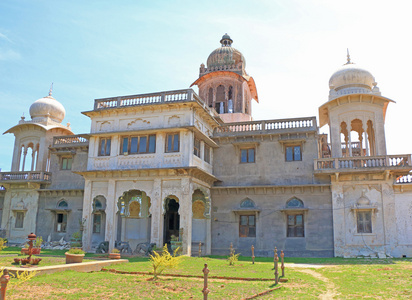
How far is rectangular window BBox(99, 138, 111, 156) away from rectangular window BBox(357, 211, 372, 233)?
53.5ft

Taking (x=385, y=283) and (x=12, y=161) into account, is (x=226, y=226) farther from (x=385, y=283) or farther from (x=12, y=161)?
(x=12, y=161)

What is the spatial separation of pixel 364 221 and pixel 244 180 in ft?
25.8

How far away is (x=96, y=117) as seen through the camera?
82.2ft

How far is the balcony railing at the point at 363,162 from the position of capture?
72.4 ft

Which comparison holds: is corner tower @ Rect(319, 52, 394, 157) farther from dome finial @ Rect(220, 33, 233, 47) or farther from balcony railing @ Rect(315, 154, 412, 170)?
dome finial @ Rect(220, 33, 233, 47)

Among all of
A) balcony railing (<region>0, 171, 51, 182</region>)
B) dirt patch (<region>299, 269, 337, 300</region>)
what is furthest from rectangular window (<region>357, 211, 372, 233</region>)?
balcony railing (<region>0, 171, 51, 182</region>)

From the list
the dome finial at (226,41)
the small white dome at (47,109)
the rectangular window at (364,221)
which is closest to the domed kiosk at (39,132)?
the small white dome at (47,109)

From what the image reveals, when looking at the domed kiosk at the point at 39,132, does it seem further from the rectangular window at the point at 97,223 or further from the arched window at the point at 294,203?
the arched window at the point at 294,203

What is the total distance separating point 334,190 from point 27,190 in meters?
23.4

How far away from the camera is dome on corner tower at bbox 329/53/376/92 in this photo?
24.8 m

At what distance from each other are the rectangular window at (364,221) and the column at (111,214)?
591 inches

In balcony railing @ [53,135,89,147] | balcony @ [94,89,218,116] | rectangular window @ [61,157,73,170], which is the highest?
balcony @ [94,89,218,116]

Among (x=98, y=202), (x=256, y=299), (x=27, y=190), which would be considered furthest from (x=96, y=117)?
(x=256, y=299)

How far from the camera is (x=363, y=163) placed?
22.7 metres
